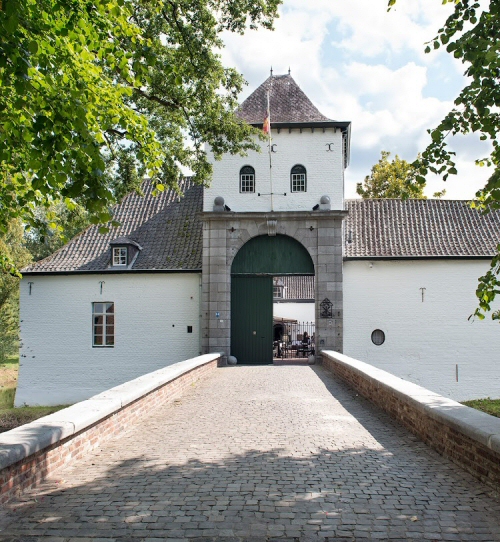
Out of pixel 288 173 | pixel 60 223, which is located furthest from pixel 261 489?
pixel 288 173

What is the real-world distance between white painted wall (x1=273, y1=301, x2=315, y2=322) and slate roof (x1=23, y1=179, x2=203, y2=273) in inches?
475

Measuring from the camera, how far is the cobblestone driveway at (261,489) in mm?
3965

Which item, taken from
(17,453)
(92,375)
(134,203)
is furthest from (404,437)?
(134,203)

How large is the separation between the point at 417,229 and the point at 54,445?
1665 cm

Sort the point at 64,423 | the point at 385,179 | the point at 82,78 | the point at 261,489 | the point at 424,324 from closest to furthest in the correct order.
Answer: the point at 261,489
the point at 64,423
the point at 82,78
the point at 424,324
the point at 385,179

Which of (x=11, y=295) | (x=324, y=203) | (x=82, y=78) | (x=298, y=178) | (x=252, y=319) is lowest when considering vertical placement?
(x=252, y=319)

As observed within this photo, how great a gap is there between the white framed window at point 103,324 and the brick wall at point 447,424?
11752 mm

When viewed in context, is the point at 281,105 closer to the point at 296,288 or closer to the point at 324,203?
the point at 324,203

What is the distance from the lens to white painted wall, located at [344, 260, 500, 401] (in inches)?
719

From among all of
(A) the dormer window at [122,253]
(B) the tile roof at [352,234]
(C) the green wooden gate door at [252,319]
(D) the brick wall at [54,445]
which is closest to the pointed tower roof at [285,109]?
(B) the tile roof at [352,234]

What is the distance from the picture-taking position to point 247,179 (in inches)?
758

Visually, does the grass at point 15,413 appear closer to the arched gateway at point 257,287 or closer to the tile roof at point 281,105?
the arched gateway at point 257,287

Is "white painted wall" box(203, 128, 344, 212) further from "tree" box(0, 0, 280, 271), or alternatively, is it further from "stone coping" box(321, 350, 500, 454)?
"stone coping" box(321, 350, 500, 454)

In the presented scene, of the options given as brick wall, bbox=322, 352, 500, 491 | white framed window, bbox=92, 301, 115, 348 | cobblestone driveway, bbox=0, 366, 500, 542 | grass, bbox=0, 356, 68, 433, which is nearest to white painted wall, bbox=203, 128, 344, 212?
white framed window, bbox=92, 301, 115, 348
